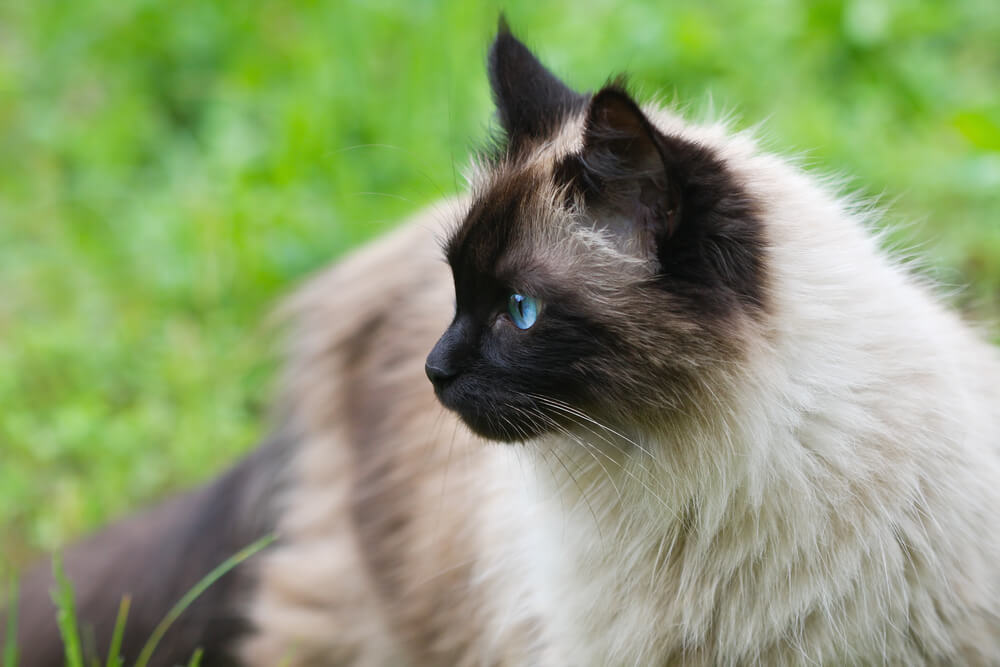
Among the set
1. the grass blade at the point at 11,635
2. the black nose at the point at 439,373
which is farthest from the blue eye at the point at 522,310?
the grass blade at the point at 11,635

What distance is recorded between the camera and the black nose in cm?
193

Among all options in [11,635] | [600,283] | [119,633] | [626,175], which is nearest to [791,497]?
[600,283]

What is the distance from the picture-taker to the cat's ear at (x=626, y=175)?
5.62 feet

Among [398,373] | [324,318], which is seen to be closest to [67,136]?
[324,318]

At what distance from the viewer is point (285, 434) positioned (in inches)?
121

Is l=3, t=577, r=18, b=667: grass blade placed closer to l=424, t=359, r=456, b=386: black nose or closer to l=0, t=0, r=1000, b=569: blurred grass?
l=0, t=0, r=1000, b=569: blurred grass

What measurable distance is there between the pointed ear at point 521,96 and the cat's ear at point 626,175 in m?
0.23

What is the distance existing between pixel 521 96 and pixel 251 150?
273cm

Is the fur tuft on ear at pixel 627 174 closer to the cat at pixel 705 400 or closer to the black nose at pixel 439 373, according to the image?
the cat at pixel 705 400

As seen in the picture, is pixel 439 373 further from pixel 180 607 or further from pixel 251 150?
pixel 251 150

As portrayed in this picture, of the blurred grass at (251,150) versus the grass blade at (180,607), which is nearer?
the grass blade at (180,607)

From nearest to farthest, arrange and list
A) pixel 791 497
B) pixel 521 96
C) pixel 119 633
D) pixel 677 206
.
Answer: pixel 677 206
pixel 791 497
pixel 521 96
pixel 119 633

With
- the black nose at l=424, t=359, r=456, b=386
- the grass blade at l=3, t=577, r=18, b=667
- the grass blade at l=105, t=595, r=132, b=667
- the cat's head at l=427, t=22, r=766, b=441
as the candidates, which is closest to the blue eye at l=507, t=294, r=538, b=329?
the cat's head at l=427, t=22, r=766, b=441

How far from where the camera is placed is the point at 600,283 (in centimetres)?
188
